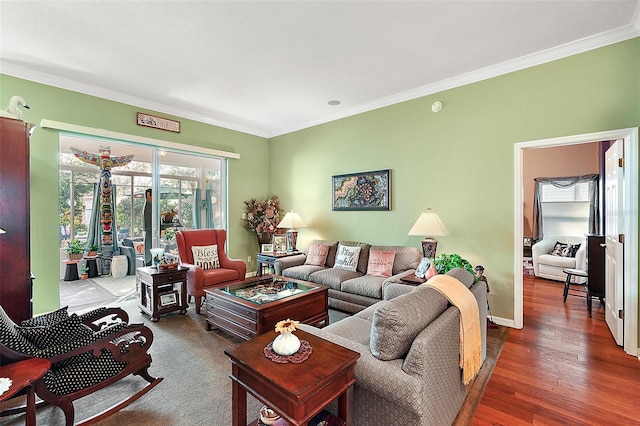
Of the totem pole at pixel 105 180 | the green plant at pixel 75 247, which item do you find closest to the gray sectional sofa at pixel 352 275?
the totem pole at pixel 105 180

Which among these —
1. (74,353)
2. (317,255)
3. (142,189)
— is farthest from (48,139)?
(317,255)

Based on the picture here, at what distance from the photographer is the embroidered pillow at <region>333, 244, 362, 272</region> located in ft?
13.4

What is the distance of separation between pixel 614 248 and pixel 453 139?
2.01m

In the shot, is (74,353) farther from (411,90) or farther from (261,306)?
(411,90)

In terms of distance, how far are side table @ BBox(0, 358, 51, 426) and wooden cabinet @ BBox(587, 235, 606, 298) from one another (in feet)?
17.5

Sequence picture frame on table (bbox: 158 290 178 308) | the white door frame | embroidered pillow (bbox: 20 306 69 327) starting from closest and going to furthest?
embroidered pillow (bbox: 20 306 69 327), the white door frame, picture frame on table (bbox: 158 290 178 308)

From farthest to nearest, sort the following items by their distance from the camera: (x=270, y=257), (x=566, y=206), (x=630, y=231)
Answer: (x=566, y=206)
(x=270, y=257)
(x=630, y=231)

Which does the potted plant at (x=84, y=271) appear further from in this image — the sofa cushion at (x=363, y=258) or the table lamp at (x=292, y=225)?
the sofa cushion at (x=363, y=258)

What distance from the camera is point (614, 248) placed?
2.90m

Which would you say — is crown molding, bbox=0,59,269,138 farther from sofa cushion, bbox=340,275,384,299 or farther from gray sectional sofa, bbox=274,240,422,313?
sofa cushion, bbox=340,275,384,299

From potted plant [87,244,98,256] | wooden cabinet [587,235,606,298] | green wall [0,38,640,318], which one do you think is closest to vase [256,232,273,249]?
green wall [0,38,640,318]

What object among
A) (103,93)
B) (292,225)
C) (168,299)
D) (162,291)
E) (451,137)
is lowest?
(168,299)

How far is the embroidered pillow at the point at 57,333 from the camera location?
5.95 ft

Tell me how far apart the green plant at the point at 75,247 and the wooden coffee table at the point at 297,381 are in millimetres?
4845
